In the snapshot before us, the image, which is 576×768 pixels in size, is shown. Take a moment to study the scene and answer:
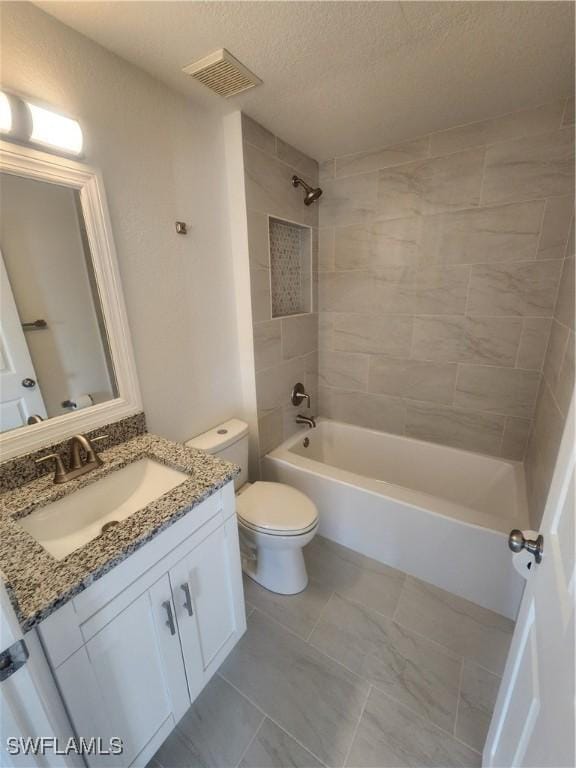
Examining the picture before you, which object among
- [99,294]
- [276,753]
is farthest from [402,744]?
[99,294]

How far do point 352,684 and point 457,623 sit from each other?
574 millimetres

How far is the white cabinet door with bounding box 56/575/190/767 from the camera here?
793 mm

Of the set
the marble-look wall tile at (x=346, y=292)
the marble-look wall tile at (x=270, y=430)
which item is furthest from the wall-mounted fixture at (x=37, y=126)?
the marble-look wall tile at (x=346, y=292)

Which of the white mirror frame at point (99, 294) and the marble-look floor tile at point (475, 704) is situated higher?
the white mirror frame at point (99, 294)

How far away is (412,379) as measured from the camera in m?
2.21

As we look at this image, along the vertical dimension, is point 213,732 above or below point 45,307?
below

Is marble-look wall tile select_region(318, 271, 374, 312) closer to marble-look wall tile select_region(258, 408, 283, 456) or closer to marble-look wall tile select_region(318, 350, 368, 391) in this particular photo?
marble-look wall tile select_region(318, 350, 368, 391)

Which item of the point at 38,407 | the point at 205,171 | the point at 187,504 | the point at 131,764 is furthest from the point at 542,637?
the point at 205,171

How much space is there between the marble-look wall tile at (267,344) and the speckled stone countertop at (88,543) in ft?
2.62

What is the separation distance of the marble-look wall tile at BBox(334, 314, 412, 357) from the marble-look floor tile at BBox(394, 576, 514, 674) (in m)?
1.39

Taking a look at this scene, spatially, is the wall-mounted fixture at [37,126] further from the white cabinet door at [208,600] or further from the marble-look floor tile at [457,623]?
the marble-look floor tile at [457,623]

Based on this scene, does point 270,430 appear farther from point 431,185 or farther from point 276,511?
point 431,185

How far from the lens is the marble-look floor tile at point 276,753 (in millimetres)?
1063

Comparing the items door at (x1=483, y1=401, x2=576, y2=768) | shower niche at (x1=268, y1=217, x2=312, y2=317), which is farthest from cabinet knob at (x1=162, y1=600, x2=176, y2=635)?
shower niche at (x1=268, y1=217, x2=312, y2=317)
